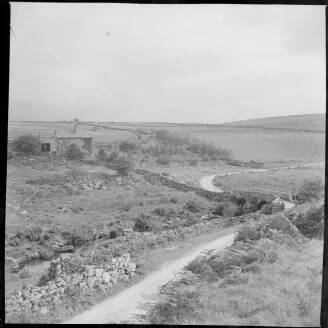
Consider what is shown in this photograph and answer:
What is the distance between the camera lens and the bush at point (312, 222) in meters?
5.96

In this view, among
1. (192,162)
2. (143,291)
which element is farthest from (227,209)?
(143,291)

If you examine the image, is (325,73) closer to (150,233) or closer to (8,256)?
(150,233)

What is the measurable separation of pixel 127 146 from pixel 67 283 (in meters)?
2.41

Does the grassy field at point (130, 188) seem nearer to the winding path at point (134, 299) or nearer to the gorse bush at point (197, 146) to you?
the gorse bush at point (197, 146)

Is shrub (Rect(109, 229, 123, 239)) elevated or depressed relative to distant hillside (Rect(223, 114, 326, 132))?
depressed

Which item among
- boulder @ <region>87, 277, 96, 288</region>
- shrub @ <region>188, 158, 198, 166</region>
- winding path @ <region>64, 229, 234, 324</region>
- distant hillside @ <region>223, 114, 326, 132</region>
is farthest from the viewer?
shrub @ <region>188, 158, 198, 166</region>

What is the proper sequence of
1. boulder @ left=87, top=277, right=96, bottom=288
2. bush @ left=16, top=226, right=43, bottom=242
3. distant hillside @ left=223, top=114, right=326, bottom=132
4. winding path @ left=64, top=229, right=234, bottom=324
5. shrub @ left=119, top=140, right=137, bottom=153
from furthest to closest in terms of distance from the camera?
shrub @ left=119, top=140, right=137, bottom=153 < distant hillside @ left=223, top=114, right=326, bottom=132 < bush @ left=16, top=226, right=43, bottom=242 < boulder @ left=87, top=277, right=96, bottom=288 < winding path @ left=64, top=229, right=234, bottom=324

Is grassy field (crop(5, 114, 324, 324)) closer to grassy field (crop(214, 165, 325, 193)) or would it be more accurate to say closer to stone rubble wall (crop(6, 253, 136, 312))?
grassy field (crop(214, 165, 325, 193))

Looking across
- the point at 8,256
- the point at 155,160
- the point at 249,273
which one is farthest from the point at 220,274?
the point at 8,256

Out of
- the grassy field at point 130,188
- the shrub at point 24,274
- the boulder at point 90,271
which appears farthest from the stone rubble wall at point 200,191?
the shrub at point 24,274

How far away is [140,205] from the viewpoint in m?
6.20

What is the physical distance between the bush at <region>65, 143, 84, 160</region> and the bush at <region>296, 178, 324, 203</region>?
3.78 metres

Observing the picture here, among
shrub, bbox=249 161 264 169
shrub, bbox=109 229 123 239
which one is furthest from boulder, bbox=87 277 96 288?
shrub, bbox=249 161 264 169

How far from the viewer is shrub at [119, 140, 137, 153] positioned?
20.4 ft
